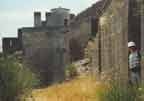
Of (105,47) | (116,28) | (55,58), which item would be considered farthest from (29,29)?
(116,28)

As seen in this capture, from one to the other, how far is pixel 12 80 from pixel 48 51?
2909 cm

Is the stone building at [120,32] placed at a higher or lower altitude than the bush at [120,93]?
higher

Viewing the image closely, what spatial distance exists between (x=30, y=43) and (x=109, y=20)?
2715 cm

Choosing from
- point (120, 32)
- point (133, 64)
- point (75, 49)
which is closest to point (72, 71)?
point (75, 49)

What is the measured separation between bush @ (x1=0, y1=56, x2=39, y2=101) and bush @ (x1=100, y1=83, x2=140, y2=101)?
326 cm

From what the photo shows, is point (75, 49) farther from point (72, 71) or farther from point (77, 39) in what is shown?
point (72, 71)

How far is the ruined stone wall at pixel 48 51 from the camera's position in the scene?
41625 mm

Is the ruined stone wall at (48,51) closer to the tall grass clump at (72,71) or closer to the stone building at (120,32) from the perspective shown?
the tall grass clump at (72,71)

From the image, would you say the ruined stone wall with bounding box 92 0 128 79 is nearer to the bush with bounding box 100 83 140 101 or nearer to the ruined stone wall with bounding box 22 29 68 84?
the bush with bounding box 100 83 140 101

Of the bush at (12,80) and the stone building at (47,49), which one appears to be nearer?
the bush at (12,80)

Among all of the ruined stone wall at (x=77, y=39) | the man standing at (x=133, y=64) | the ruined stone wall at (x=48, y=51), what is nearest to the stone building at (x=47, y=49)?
the ruined stone wall at (x=48, y=51)

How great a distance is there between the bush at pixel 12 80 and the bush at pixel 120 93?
3.26 meters

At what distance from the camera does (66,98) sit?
17562 millimetres

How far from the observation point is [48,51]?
142ft
